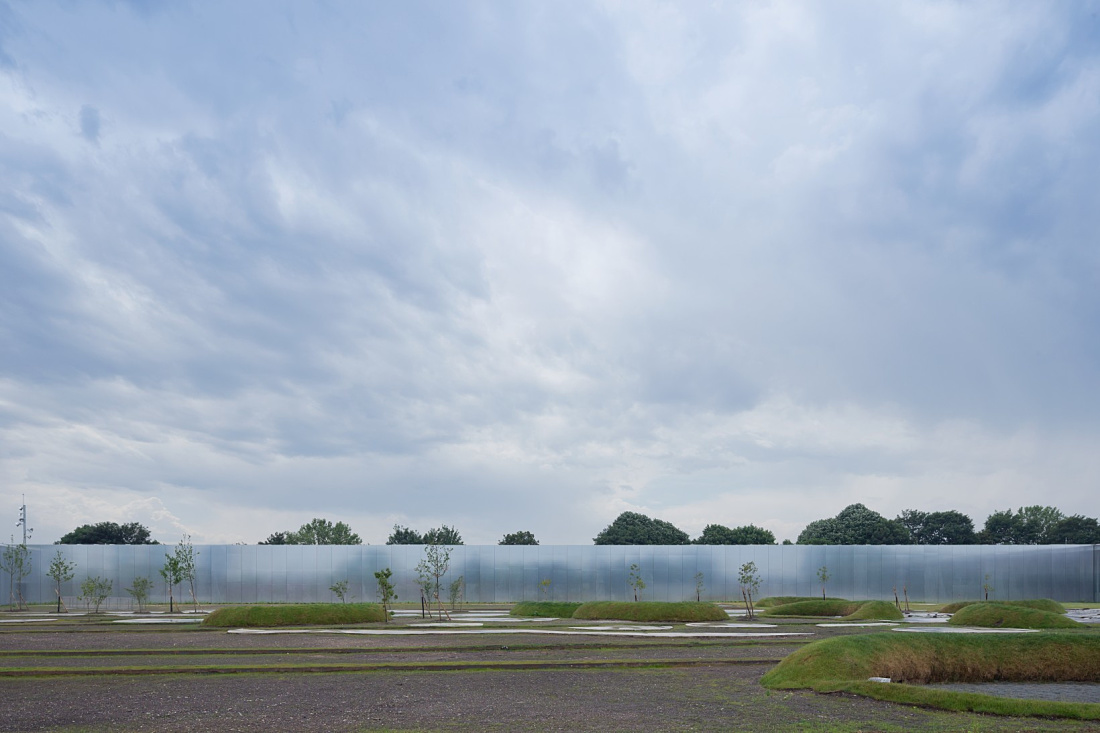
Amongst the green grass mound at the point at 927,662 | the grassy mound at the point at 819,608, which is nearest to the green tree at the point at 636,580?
the grassy mound at the point at 819,608

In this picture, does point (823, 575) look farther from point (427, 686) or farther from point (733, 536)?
point (427, 686)

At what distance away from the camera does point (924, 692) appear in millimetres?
16422

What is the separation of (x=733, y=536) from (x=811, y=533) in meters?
9.07

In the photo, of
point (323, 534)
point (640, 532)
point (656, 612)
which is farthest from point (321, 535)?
point (656, 612)

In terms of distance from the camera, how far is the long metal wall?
64.4m

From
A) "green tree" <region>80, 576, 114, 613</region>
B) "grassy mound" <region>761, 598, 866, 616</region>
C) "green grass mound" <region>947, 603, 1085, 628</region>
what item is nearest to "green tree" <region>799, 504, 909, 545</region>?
"grassy mound" <region>761, 598, 866, 616</region>

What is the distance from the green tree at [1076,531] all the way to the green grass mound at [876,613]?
2852 inches

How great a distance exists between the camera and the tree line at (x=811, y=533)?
309 feet

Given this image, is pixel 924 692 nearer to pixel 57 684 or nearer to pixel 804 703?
pixel 804 703

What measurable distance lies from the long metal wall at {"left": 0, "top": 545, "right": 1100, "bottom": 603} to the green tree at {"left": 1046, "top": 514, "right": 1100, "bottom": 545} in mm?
35659

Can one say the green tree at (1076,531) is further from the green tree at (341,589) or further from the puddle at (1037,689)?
the puddle at (1037,689)

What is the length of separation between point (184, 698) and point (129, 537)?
92.3 metres

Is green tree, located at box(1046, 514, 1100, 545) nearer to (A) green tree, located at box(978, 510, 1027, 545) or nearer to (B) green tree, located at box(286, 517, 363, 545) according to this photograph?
(A) green tree, located at box(978, 510, 1027, 545)

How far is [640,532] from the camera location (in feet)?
317
